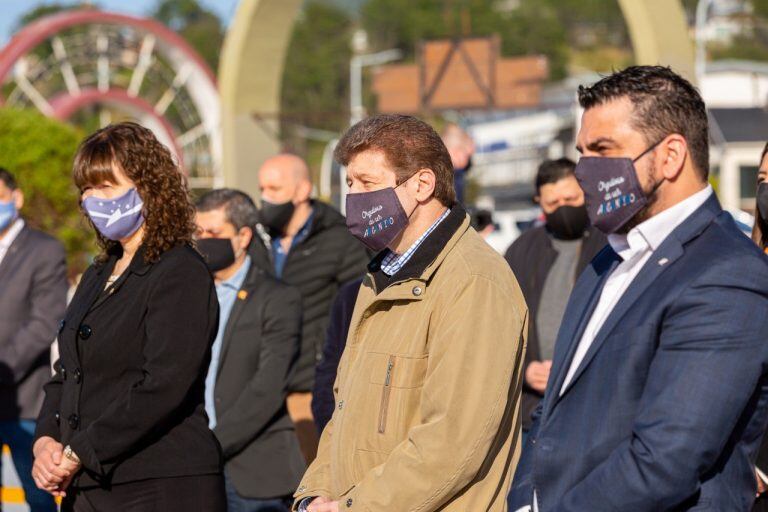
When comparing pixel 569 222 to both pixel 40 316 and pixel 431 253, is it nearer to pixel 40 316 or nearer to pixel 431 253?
pixel 40 316

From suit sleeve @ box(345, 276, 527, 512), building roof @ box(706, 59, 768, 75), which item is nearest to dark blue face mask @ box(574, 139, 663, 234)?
suit sleeve @ box(345, 276, 527, 512)

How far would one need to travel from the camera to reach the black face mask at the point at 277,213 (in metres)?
7.46

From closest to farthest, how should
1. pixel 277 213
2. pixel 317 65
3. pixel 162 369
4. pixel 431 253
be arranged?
1. pixel 431 253
2. pixel 162 369
3. pixel 277 213
4. pixel 317 65

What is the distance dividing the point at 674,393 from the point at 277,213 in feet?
16.0

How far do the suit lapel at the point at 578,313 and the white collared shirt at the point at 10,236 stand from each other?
14.2ft

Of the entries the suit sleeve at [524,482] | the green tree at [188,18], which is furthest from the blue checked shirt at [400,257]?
the green tree at [188,18]

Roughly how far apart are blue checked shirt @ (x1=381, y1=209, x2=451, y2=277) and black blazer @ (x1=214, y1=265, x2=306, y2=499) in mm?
2061

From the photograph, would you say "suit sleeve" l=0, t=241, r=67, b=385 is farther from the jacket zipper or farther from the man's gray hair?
the jacket zipper

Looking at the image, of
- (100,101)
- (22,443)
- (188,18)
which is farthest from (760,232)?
(188,18)

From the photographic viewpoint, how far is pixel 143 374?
4.20 metres

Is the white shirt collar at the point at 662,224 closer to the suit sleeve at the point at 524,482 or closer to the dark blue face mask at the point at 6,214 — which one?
the suit sleeve at the point at 524,482

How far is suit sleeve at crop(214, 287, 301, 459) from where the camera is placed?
5.66 m

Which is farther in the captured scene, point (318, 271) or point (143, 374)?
point (318, 271)

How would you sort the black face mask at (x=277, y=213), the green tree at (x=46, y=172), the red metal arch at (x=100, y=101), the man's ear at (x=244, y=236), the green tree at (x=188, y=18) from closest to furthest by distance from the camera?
the man's ear at (x=244, y=236)
the black face mask at (x=277, y=213)
the green tree at (x=46, y=172)
the red metal arch at (x=100, y=101)
the green tree at (x=188, y=18)
